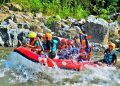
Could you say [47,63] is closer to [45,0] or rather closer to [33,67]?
[33,67]

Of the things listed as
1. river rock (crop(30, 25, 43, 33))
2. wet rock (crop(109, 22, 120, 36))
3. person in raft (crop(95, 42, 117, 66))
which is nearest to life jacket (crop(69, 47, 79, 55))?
person in raft (crop(95, 42, 117, 66))

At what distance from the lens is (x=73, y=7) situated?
31.6 m

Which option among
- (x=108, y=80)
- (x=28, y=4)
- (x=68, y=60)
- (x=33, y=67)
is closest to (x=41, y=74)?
(x=33, y=67)

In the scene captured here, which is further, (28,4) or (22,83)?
(28,4)

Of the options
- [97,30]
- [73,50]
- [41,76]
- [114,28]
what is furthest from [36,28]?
[41,76]

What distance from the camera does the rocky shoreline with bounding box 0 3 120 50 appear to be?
22578 millimetres

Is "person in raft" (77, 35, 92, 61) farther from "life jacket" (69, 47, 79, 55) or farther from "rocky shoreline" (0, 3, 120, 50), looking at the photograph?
"rocky shoreline" (0, 3, 120, 50)

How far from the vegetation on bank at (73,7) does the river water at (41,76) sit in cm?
1506

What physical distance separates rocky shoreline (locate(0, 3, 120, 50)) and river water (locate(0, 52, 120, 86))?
7.55 meters

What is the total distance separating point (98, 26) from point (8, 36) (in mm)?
5783

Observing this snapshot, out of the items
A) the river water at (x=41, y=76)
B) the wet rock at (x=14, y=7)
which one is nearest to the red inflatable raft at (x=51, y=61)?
the river water at (x=41, y=76)

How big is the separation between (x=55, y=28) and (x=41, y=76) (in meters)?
10.8

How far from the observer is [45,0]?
3092 cm

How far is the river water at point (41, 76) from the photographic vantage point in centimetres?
1355
